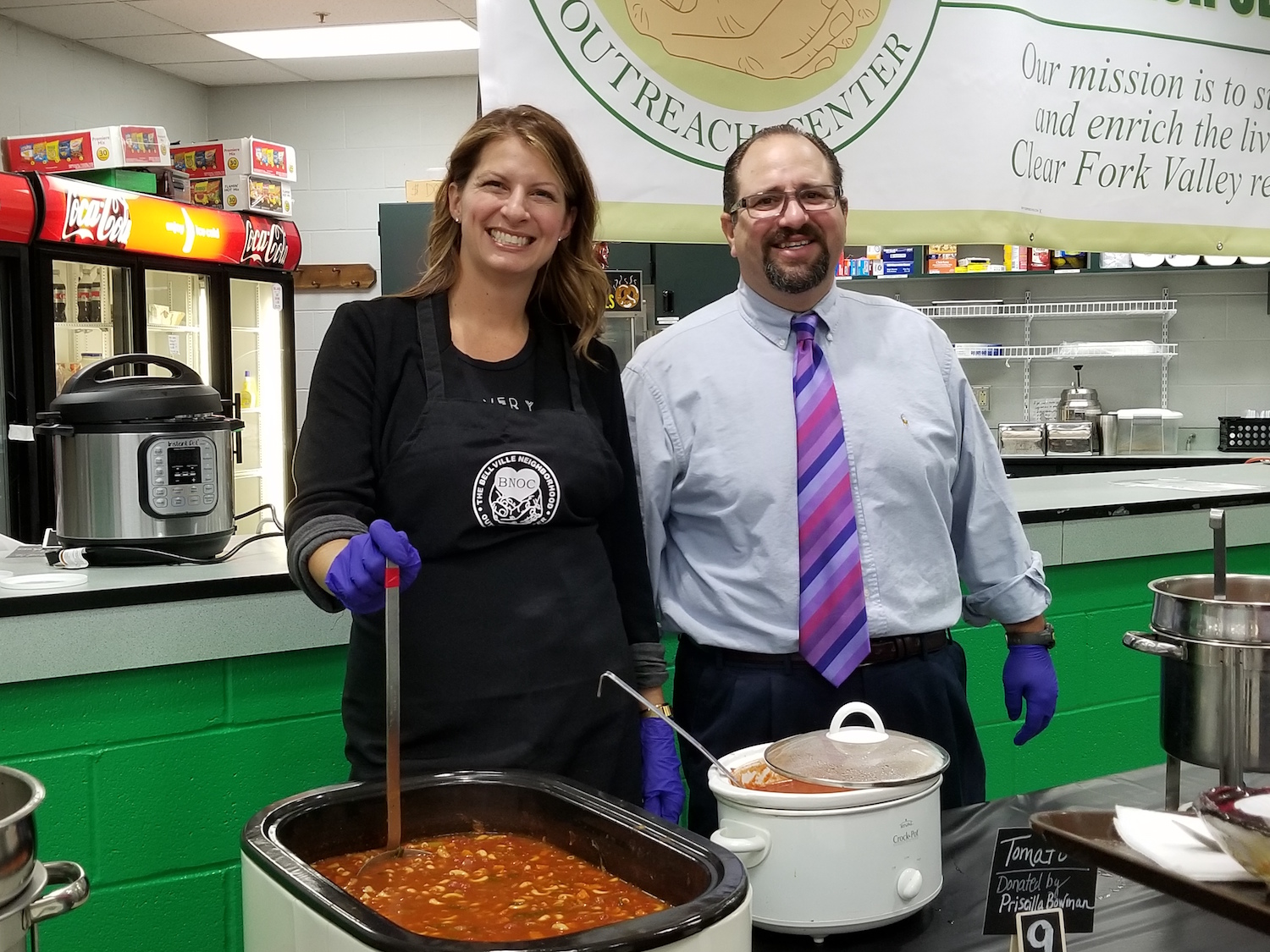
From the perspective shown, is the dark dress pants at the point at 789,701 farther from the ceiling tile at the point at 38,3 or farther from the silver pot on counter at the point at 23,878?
the ceiling tile at the point at 38,3

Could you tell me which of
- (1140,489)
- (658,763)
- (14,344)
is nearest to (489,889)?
(658,763)

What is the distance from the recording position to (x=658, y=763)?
1741mm

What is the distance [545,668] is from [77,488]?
99 centimetres

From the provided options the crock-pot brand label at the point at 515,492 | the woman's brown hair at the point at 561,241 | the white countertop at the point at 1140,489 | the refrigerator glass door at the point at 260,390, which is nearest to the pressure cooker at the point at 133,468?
the woman's brown hair at the point at 561,241

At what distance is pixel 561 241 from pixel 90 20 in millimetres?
6227

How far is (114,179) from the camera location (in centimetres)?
627

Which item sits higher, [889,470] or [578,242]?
[578,242]

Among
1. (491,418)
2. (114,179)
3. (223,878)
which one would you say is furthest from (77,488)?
(114,179)

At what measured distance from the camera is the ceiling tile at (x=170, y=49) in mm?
7285

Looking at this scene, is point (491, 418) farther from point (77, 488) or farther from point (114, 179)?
point (114, 179)

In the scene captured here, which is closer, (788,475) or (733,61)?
(788,475)

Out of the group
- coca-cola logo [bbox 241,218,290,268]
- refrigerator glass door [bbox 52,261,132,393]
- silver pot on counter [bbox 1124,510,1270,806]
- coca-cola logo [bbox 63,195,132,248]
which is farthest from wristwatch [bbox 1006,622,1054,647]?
coca-cola logo [bbox 241,218,290,268]

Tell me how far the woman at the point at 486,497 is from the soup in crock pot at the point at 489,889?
309 mm

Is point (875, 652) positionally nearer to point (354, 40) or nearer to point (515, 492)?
point (515, 492)
